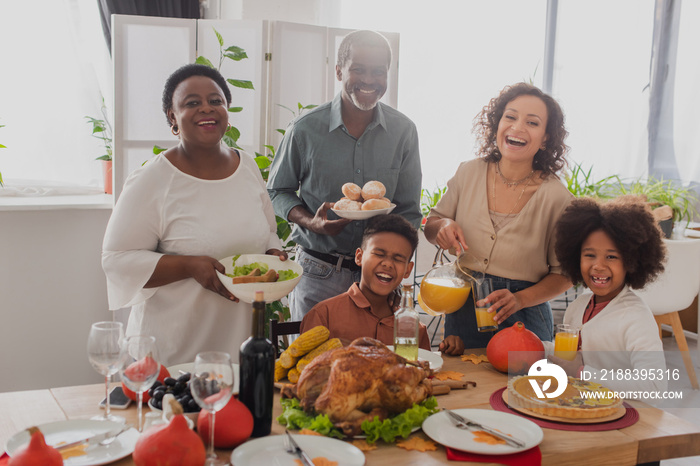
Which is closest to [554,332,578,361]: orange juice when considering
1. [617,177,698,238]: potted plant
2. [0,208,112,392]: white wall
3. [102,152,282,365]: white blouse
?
[102,152,282,365]: white blouse

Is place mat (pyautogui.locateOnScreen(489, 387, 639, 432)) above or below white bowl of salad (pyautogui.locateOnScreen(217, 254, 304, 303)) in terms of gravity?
below

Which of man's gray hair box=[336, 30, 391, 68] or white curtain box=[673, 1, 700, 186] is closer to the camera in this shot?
man's gray hair box=[336, 30, 391, 68]

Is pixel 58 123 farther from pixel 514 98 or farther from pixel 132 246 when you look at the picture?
pixel 514 98

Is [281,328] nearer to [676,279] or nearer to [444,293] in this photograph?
[444,293]

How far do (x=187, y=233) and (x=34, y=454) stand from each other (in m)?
0.98

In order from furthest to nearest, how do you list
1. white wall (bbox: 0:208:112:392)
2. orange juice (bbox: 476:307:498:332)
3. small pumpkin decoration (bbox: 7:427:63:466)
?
white wall (bbox: 0:208:112:392)
orange juice (bbox: 476:307:498:332)
small pumpkin decoration (bbox: 7:427:63:466)

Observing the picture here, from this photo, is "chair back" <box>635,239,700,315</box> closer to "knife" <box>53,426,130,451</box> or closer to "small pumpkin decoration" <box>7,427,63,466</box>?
"knife" <box>53,426,130,451</box>

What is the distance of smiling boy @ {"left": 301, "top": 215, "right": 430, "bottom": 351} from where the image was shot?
6.64ft

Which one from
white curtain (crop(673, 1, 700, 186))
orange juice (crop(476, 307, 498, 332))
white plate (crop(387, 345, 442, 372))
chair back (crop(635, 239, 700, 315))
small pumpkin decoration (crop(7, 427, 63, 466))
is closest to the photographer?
small pumpkin decoration (crop(7, 427, 63, 466))

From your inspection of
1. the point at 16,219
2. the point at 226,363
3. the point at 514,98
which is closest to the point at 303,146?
the point at 514,98

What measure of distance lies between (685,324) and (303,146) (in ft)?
12.5

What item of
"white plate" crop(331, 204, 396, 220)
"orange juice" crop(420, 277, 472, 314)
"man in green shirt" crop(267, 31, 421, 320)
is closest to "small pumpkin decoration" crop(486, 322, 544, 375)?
"orange juice" crop(420, 277, 472, 314)

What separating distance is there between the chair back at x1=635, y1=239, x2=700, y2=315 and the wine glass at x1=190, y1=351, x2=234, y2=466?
314 cm

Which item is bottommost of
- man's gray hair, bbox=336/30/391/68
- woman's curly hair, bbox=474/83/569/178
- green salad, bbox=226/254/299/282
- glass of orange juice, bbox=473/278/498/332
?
glass of orange juice, bbox=473/278/498/332
